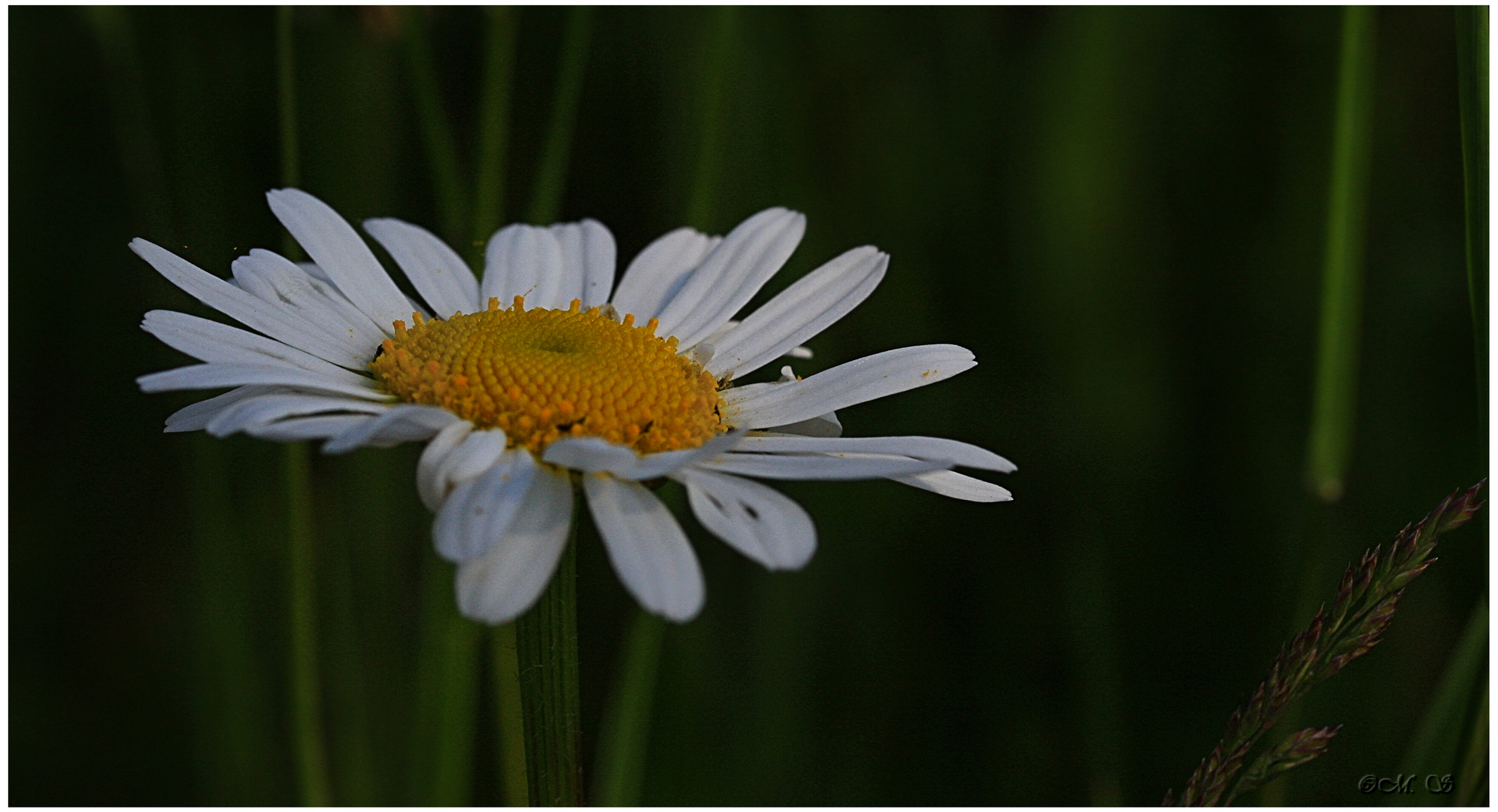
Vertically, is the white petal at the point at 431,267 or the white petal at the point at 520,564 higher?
the white petal at the point at 431,267

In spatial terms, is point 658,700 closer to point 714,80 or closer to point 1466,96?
point 714,80

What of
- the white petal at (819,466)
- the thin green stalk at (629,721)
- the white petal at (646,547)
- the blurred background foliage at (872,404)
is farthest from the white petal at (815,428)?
the blurred background foliage at (872,404)

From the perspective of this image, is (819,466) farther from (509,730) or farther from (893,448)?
(509,730)

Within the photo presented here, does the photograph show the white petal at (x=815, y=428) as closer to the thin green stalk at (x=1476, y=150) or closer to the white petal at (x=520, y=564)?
the white petal at (x=520, y=564)

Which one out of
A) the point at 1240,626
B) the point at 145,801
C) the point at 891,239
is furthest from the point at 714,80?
the point at 145,801

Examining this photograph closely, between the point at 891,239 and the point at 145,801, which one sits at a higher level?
the point at 891,239

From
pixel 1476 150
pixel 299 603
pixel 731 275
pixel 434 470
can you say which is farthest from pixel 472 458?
pixel 1476 150

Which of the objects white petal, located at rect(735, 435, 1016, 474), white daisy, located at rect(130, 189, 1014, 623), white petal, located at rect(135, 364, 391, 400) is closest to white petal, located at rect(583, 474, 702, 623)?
white daisy, located at rect(130, 189, 1014, 623)
